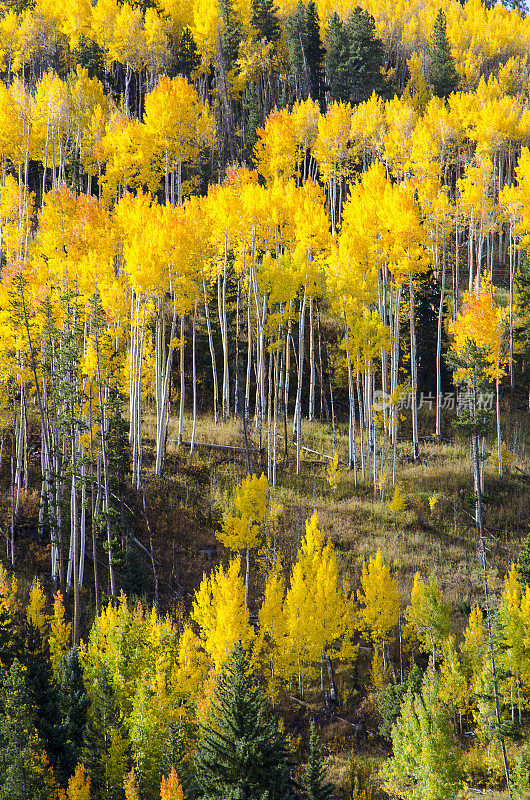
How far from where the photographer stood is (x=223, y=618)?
17.7 meters

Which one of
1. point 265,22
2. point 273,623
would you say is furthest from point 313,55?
point 273,623

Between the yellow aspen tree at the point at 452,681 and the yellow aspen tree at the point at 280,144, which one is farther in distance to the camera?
the yellow aspen tree at the point at 280,144

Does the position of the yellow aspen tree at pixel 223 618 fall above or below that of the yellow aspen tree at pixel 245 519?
below

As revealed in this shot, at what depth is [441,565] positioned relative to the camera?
22.6 m

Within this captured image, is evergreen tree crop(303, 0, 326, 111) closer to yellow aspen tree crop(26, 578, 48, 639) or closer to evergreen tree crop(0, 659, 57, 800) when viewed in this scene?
yellow aspen tree crop(26, 578, 48, 639)

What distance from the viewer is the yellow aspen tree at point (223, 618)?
57.7 ft

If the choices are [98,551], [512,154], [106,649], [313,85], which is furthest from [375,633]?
[313,85]

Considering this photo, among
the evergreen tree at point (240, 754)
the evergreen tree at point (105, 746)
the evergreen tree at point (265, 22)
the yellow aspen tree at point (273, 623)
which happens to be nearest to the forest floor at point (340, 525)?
the yellow aspen tree at point (273, 623)

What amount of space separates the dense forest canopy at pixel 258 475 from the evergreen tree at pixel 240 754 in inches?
2.1

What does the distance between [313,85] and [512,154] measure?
16564mm

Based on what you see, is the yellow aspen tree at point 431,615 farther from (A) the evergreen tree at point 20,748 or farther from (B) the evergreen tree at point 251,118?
(B) the evergreen tree at point 251,118

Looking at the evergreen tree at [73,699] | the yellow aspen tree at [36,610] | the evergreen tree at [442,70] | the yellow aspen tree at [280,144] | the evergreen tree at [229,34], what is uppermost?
the evergreen tree at [229,34]

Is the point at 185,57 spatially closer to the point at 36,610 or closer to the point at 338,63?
the point at 338,63

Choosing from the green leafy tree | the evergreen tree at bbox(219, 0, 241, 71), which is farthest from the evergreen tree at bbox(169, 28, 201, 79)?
the green leafy tree
